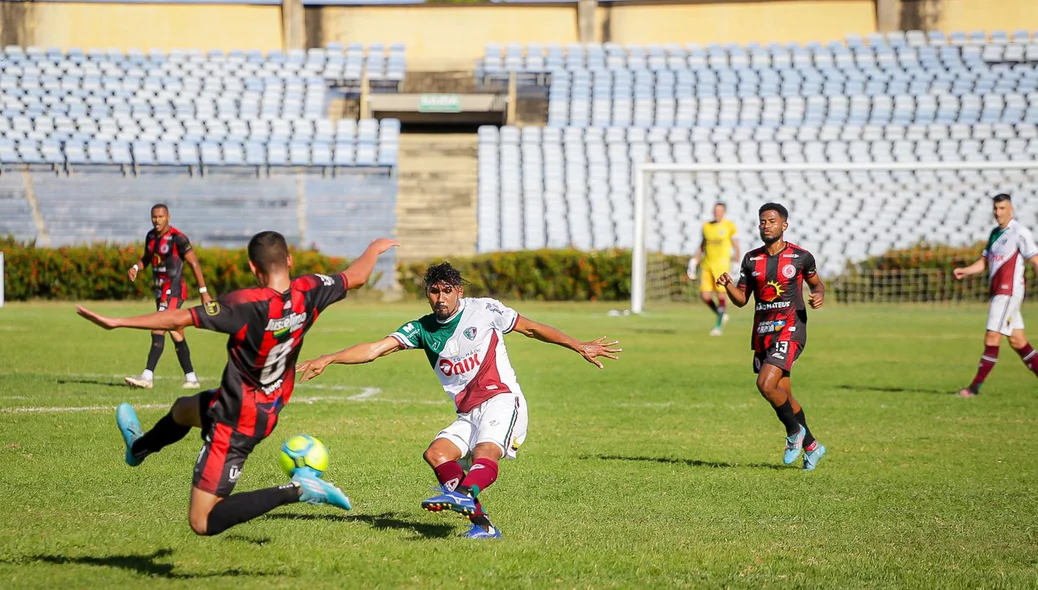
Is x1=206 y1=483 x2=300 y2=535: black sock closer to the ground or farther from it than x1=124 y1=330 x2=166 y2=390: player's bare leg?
farther from it

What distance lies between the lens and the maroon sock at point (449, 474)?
6.12 m

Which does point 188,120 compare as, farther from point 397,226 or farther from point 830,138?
point 830,138

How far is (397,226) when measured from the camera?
36.4 m

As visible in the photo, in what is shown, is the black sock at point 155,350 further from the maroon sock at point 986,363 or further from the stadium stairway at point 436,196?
the stadium stairway at point 436,196

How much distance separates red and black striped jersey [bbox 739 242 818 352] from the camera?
897 centimetres

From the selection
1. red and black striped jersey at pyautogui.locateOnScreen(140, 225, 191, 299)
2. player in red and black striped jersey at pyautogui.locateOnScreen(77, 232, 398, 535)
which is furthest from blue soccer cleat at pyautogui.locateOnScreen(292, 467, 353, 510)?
red and black striped jersey at pyautogui.locateOnScreen(140, 225, 191, 299)

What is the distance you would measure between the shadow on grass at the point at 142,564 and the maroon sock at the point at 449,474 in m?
1.13

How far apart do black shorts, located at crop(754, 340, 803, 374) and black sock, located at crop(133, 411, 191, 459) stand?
4828 mm

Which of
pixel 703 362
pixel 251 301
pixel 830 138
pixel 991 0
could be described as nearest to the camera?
pixel 251 301

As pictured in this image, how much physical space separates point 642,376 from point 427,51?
35759mm

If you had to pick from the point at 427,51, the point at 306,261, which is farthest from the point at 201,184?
the point at 427,51

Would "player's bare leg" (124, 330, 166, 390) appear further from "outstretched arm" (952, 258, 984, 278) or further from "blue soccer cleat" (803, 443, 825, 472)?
"outstretched arm" (952, 258, 984, 278)

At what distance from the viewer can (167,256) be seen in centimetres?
1352

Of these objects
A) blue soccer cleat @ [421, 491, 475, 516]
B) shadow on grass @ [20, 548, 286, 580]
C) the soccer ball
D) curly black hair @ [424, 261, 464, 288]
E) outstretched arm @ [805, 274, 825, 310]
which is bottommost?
shadow on grass @ [20, 548, 286, 580]
